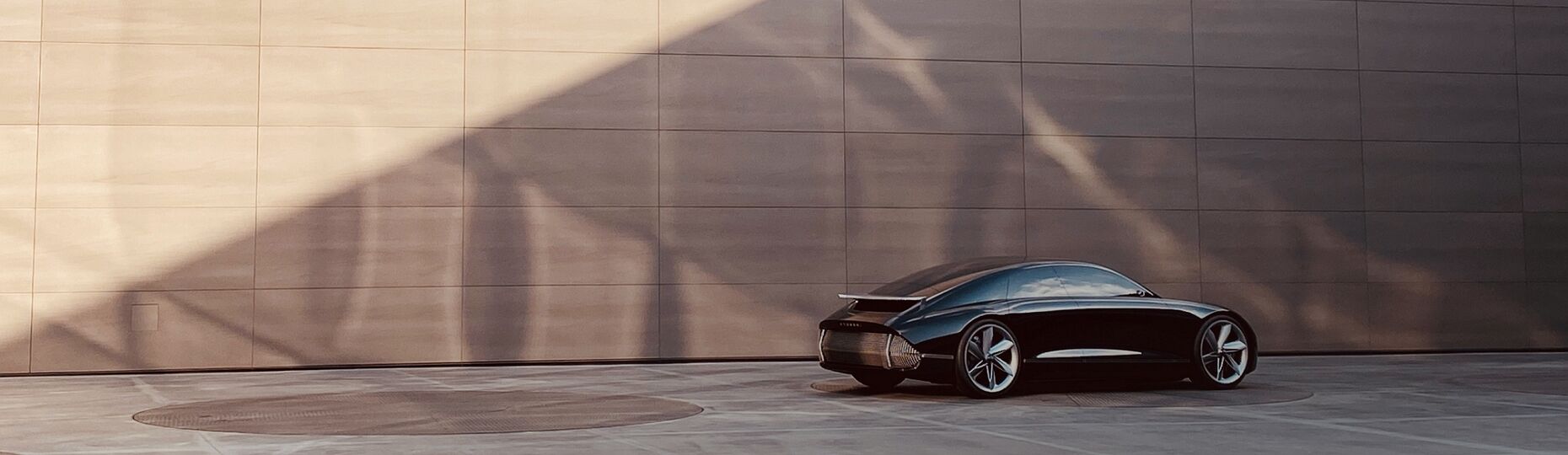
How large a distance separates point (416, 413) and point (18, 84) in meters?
9.19

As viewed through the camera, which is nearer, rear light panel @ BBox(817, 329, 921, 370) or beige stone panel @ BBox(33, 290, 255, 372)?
rear light panel @ BBox(817, 329, 921, 370)

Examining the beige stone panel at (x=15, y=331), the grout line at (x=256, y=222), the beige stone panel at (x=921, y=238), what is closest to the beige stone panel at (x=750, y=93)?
the beige stone panel at (x=921, y=238)

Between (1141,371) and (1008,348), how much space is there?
1.24 m

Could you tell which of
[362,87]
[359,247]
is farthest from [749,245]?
[362,87]

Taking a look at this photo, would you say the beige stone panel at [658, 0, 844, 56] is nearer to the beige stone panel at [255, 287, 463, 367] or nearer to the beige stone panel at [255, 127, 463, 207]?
the beige stone panel at [255, 127, 463, 207]

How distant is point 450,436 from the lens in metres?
7.79

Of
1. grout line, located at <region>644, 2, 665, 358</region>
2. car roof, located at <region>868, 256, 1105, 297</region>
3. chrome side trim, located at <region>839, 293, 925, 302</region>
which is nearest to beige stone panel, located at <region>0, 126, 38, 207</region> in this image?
grout line, located at <region>644, 2, 665, 358</region>

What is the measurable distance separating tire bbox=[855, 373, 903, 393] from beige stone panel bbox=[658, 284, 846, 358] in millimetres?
4980

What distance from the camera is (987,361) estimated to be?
1079 cm

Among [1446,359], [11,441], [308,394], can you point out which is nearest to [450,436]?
[11,441]

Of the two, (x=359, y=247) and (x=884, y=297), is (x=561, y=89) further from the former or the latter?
(x=884, y=297)

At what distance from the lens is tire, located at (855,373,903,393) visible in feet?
36.2

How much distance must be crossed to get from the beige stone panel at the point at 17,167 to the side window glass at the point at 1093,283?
11546 mm

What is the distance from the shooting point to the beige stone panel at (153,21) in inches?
624
